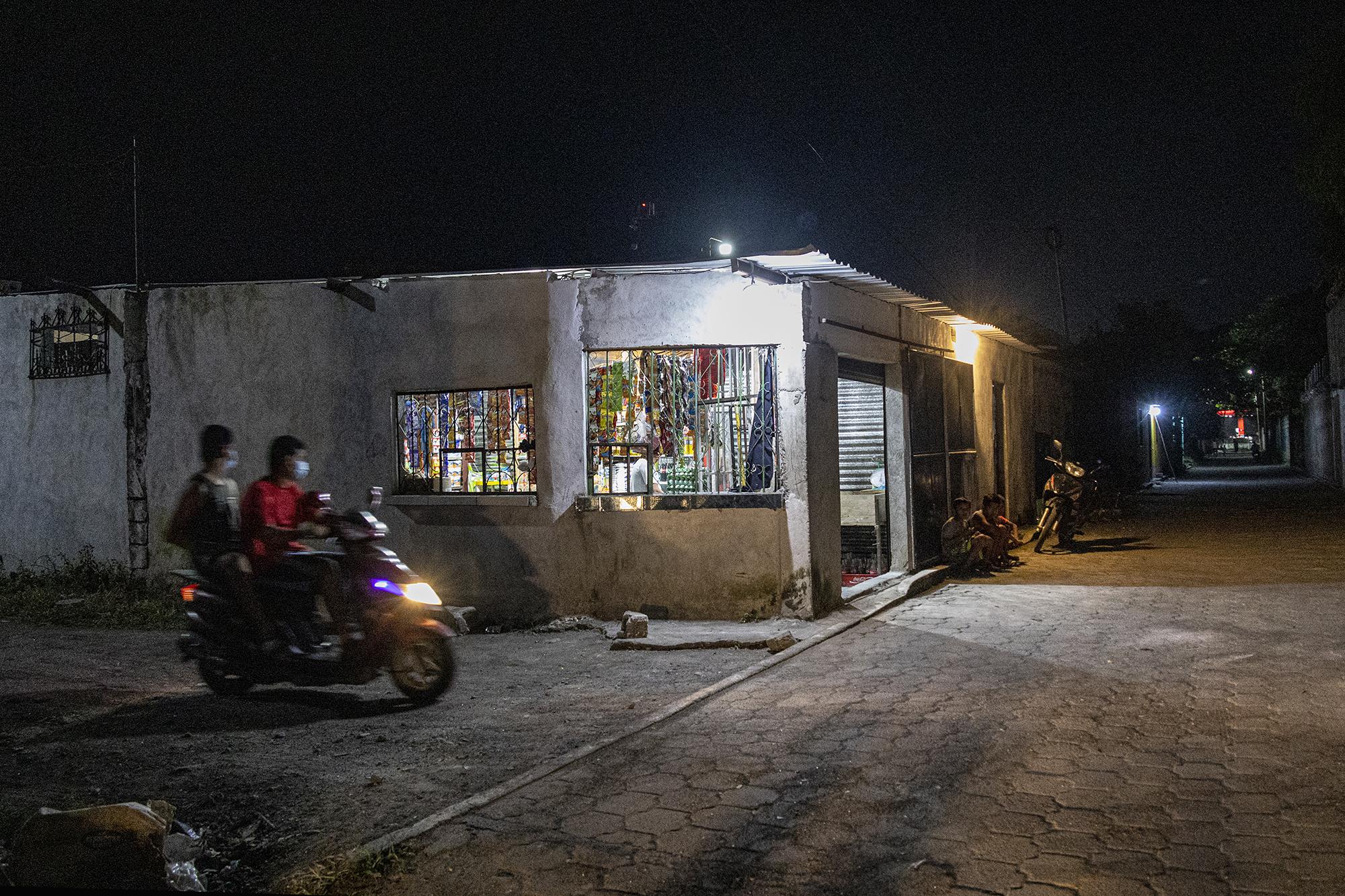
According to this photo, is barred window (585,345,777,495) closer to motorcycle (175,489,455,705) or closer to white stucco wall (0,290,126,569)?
motorcycle (175,489,455,705)

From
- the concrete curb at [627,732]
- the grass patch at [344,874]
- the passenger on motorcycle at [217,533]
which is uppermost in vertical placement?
the passenger on motorcycle at [217,533]

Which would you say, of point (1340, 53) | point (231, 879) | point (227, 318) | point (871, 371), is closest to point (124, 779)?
point (231, 879)

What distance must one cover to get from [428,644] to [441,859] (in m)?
2.93

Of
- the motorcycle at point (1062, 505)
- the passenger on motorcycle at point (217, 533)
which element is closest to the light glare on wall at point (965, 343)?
the motorcycle at point (1062, 505)

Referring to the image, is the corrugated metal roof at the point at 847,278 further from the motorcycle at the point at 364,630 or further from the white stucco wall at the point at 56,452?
the white stucco wall at the point at 56,452

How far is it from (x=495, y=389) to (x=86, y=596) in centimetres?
541

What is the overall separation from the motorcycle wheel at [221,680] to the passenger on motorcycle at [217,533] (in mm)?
489

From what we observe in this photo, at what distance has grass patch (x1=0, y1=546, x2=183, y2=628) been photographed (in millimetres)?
11047

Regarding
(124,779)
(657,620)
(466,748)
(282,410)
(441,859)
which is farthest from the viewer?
(282,410)

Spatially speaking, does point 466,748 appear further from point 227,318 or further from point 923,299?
point 923,299

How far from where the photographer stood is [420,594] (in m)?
7.19

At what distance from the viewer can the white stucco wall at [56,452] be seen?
40.1 feet

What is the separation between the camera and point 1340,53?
14.7m

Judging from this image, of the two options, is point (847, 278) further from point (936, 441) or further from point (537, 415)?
point (936, 441)
